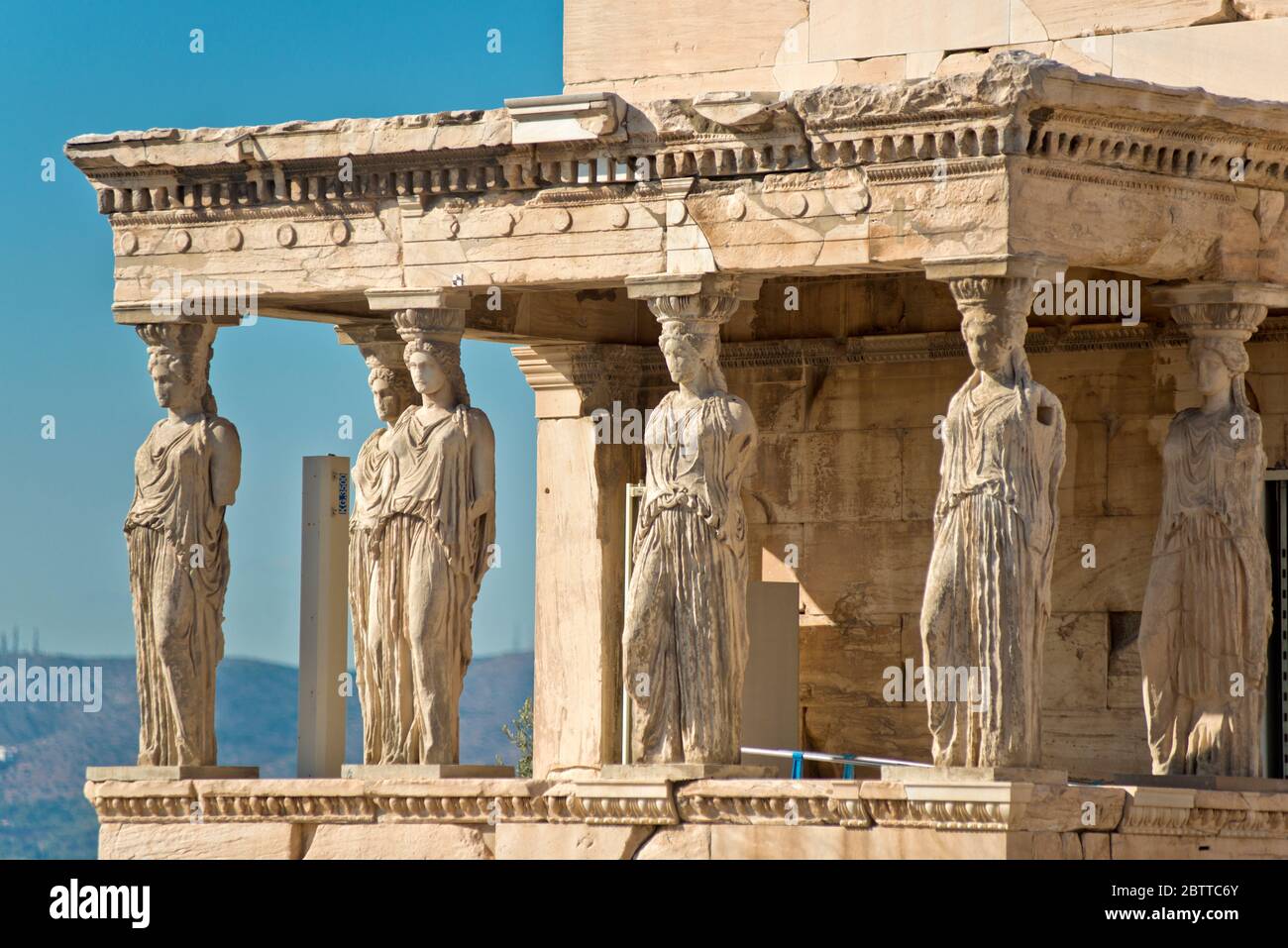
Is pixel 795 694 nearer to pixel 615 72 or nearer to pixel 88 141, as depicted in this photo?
pixel 615 72

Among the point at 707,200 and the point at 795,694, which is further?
the point at 795,694

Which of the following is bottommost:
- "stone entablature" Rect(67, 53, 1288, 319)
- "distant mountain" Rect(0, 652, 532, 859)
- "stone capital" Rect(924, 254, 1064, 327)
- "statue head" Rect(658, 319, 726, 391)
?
"distant mountain" Rect(0, 652, 532, 859)

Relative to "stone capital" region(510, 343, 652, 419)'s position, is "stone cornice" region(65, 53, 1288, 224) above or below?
above

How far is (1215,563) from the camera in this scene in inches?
792

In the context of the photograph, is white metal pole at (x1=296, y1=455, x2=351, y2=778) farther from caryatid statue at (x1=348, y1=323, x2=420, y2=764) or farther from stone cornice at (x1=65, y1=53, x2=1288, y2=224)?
stone cornice at (x1=65, y1=53, x2=1288, y2=224)

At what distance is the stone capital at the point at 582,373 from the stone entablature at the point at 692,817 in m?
3.86

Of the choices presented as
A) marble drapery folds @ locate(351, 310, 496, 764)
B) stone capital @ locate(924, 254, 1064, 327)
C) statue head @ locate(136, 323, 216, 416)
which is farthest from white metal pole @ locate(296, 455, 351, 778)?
stone capital @ locate(924, 254, 1064, 327)

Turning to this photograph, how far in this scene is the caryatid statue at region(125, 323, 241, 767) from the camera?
2094 centimetres

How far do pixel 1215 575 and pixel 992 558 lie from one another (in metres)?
1.91

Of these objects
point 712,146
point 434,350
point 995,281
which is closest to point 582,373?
point 434,350

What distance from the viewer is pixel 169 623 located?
20.9 m

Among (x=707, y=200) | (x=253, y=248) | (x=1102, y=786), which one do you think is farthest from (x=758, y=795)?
(x=253, y=248)

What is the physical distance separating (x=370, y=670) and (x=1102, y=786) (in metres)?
4.16

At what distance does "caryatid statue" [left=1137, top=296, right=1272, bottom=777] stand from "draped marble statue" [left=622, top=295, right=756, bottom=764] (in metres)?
2.36
